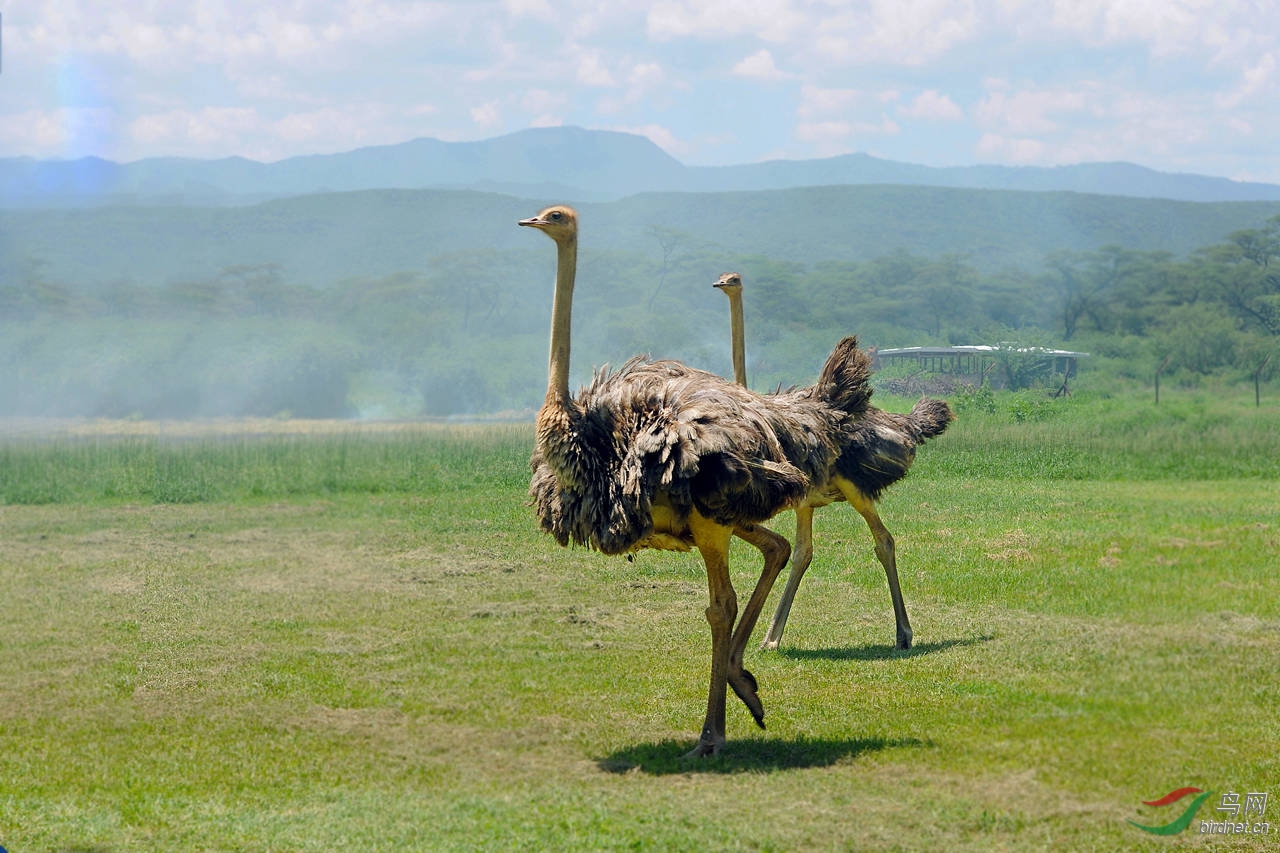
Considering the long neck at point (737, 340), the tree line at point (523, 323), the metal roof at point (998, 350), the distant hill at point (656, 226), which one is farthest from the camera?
the distant hill at point (656, 226)

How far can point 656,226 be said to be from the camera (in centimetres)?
10775

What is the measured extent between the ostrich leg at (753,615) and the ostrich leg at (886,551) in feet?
6.59

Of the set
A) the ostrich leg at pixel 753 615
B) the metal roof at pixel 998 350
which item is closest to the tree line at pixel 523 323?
the metal roof at pixel 998 350

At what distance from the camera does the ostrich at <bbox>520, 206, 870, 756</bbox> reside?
7.55 m

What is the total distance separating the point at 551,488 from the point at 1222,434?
20578 mm

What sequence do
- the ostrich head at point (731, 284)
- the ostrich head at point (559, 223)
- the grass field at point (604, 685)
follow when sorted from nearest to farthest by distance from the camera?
the grass field at point (604, 685) < the ostrich head at point (559, 223) < the ostrich head at point (731, 284)

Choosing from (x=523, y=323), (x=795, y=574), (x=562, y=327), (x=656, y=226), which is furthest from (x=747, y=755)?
(x=656, y=226)

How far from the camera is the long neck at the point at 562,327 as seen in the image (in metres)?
7.82

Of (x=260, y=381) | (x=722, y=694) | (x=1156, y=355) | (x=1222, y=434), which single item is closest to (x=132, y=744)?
(x=722, y=694)

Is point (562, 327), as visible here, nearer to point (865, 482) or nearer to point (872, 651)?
point (865, 482)

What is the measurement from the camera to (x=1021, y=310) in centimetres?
8319

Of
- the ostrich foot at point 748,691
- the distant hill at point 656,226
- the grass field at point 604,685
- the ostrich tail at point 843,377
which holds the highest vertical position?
the distant hill at point 656,226

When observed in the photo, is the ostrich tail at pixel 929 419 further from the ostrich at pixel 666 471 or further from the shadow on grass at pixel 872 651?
the ostrich at pixel 666 471

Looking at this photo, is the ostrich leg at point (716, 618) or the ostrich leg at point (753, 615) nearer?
the ostrich leg at point (716, 618)
